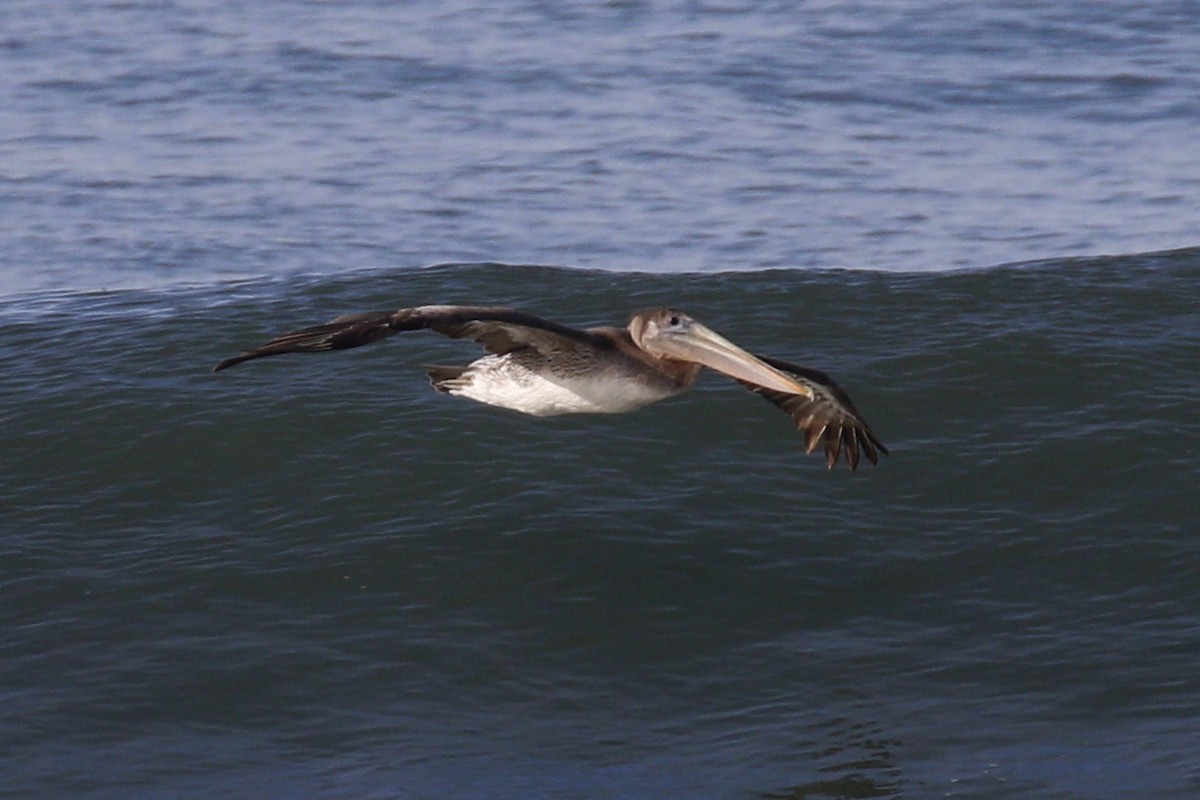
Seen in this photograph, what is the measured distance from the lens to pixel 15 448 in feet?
61.5

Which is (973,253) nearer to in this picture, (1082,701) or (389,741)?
(1082,701)

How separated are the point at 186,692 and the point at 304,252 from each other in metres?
11.4

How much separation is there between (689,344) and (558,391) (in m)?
0.87

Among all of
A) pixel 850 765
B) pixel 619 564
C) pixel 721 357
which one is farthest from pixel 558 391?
pixel 619 564

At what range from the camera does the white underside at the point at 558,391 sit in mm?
12516

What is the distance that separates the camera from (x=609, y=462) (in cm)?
1784

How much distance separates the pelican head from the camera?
1212 centimetres

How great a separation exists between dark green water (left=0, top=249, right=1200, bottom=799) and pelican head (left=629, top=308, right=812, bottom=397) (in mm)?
2757

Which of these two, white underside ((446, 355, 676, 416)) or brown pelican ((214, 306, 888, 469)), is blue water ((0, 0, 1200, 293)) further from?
white underside ((446, 355, 676, 416))

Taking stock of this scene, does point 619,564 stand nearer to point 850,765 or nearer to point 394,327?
point 850,765

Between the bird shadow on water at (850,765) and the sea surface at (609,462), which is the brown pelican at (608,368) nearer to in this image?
the bird shadow on water at (850,765)

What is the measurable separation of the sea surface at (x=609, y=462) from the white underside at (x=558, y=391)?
2485 mm

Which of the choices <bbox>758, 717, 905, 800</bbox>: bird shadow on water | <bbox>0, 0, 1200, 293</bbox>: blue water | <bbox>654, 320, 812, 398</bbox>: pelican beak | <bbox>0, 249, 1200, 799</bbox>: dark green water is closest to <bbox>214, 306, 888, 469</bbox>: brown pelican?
<bbox>654, 320, 812, 398</bbox>: pelican beak

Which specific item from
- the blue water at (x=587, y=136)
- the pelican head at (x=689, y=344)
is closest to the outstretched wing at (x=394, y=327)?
the pelican head at (x=689, y=344)
